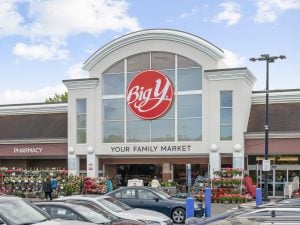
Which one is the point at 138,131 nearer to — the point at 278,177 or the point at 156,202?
the point at 278,177

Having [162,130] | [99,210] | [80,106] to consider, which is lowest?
[99,210]

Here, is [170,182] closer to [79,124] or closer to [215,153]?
[215,153]

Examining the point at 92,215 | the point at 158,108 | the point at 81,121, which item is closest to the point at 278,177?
the point at 158,108

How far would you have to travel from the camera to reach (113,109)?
41.1 metres

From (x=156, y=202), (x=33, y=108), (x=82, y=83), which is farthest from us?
(x=33, y=108)

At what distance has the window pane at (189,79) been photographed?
127 ft

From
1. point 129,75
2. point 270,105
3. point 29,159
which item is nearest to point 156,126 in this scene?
point 129,75

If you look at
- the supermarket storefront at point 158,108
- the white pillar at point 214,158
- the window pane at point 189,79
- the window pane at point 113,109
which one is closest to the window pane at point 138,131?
the supermarket storefront at point 158,108

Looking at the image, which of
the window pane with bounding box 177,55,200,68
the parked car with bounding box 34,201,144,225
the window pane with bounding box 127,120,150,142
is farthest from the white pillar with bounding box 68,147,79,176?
the parked car with bounding box 34,201,144,225

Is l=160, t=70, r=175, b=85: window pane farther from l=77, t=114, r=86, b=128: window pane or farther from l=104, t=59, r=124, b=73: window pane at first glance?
l=77, t=114, r=86, b=128: window pane

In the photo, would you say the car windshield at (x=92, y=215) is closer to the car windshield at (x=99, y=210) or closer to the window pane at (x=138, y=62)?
the car windshield at (x=99, y=210)

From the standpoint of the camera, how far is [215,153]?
37062mm

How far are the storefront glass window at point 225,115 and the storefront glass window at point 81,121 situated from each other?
1016cm

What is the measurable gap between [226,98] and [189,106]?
2675 mm
